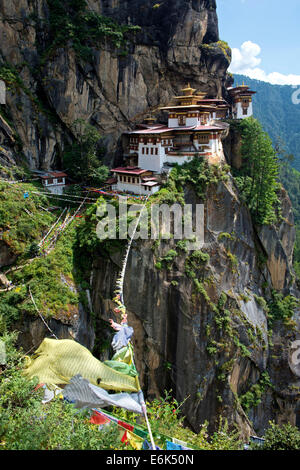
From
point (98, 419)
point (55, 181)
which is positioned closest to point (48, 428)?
point (98, 419)

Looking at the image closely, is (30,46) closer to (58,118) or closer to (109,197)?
(58,118)

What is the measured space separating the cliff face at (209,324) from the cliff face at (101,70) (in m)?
14.1

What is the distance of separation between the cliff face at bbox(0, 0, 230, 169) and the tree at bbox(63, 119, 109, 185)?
1.82m

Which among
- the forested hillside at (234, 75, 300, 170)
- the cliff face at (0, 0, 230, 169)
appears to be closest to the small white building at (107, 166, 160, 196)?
the cliff face at (0, 0, 230, 169)

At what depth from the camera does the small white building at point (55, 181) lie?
3081 centimetres

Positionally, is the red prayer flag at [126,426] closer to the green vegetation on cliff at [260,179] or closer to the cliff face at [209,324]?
the cliff face at [209,324]

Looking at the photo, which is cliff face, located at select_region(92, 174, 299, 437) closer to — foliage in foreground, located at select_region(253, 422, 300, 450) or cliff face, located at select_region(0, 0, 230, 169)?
foliage in foreground, located at select_region(253, 422, 300, 450)

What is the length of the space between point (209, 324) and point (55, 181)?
17.9 metres

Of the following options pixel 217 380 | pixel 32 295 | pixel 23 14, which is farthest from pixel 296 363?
pixel 23 14

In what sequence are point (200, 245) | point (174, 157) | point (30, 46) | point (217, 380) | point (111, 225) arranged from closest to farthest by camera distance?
point (111, 225), point (217, 380), point (200, 245), point (174, 157), point (30, 46)

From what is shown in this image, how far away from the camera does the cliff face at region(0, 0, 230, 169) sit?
3203cm

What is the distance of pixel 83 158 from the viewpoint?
31.9 metres

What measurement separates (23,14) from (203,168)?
844 inches

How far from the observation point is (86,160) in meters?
31.7
